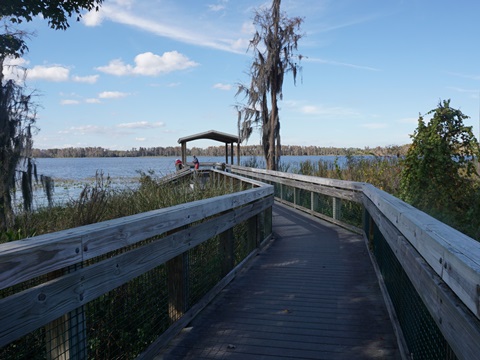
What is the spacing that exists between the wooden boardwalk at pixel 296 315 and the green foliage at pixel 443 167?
1706 mm

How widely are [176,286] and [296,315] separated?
1.26 meters

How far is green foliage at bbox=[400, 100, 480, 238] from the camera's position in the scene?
7.54m

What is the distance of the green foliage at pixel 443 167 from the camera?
Answer: 754cm

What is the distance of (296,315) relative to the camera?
14.3 feet

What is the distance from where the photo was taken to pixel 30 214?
9.88 metres

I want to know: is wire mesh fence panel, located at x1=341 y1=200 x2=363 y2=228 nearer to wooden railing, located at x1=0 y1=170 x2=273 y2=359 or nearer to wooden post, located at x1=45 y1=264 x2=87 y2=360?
wooden railing, located at x1=0 y1=170 x2=273 y2=359

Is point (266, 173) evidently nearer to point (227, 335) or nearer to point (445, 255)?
point (227, 335)

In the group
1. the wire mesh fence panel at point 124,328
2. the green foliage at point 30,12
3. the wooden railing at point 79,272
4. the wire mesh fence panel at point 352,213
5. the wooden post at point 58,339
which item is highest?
the green foliage at point 30,12

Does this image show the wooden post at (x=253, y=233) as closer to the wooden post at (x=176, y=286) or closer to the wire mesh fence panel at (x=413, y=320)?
the wire mesh fence panel at (x=413, y=320)

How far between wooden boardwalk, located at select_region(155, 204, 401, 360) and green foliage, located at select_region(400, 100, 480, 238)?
1.71m

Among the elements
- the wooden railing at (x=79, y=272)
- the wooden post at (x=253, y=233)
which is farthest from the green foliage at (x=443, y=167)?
the wooden railing at (x=79, y=272)

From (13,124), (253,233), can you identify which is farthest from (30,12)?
(253,233)

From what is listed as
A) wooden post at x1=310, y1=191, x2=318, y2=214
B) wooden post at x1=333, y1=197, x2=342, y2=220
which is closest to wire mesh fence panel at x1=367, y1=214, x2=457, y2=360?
wooden post at x1=333, y1=197, x2=342, y2=220

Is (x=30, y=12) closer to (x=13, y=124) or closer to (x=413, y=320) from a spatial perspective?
(x=13, y=124)
